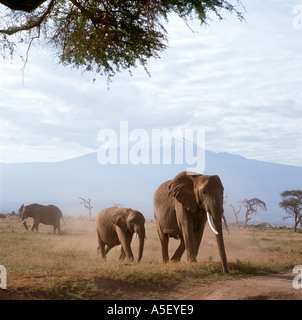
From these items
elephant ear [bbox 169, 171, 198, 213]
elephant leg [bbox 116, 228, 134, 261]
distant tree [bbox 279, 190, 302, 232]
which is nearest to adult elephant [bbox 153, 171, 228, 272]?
elephant ear [bbox 169, 171, 198, 213]

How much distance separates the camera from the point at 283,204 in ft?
165

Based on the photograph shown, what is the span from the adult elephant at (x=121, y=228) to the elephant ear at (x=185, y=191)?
7.49ft

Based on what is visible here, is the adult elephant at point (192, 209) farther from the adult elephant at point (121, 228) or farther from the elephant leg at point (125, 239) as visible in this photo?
the elephant leg at point (125, 239)

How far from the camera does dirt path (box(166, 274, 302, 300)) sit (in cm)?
1011

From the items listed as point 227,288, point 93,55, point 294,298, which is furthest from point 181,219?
point 93,55

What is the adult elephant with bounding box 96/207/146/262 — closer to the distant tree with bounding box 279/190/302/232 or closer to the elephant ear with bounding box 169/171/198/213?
the elephant ear with bounding box 169/171/198/213

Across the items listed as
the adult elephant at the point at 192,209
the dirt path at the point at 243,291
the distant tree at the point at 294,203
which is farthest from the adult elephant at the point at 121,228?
the distant tree at the point at 294,203

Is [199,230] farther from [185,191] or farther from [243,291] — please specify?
[243,291]

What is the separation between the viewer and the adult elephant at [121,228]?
1614cm

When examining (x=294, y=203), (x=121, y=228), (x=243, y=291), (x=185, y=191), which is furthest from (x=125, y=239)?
(x=294, y=203)

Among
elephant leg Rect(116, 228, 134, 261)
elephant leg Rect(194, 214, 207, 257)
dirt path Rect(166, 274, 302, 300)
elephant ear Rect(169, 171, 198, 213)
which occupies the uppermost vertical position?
elephant ear Rect(169, 171, 198, 213)

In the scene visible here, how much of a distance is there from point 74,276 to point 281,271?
7.79 m
